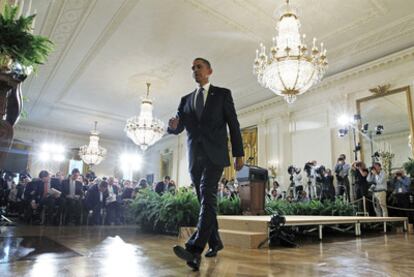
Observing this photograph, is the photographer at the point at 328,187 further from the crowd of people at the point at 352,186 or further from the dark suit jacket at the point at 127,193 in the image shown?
the dark suit jacket at the point at 127,193

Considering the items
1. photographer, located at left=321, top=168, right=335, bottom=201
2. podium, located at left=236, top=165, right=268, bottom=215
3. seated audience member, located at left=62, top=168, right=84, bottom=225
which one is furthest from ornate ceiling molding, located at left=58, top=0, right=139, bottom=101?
photographer, located at left=321, top=168, right=335, bottom=201

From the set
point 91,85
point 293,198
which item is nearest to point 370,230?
point 293,198

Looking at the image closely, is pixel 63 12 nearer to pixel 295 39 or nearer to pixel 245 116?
pixel 295 39

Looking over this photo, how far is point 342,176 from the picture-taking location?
6949 millimetres

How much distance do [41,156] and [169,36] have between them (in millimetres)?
9609

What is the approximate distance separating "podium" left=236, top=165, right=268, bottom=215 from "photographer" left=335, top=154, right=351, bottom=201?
2931 mm

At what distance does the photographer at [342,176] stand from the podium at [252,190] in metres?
2.93

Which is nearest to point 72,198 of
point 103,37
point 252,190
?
point 103,37

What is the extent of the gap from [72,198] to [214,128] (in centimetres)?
492

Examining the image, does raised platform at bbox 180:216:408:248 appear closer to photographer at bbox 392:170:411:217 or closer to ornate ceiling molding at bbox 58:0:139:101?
photographer at bbox 392:170:411:217

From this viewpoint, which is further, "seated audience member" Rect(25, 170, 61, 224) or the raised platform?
"seated audience member" Rect(25, 170, 61, 224)

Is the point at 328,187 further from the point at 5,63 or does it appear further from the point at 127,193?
the point at 5,63

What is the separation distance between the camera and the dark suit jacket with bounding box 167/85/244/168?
187 cm

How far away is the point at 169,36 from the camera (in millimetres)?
6246
